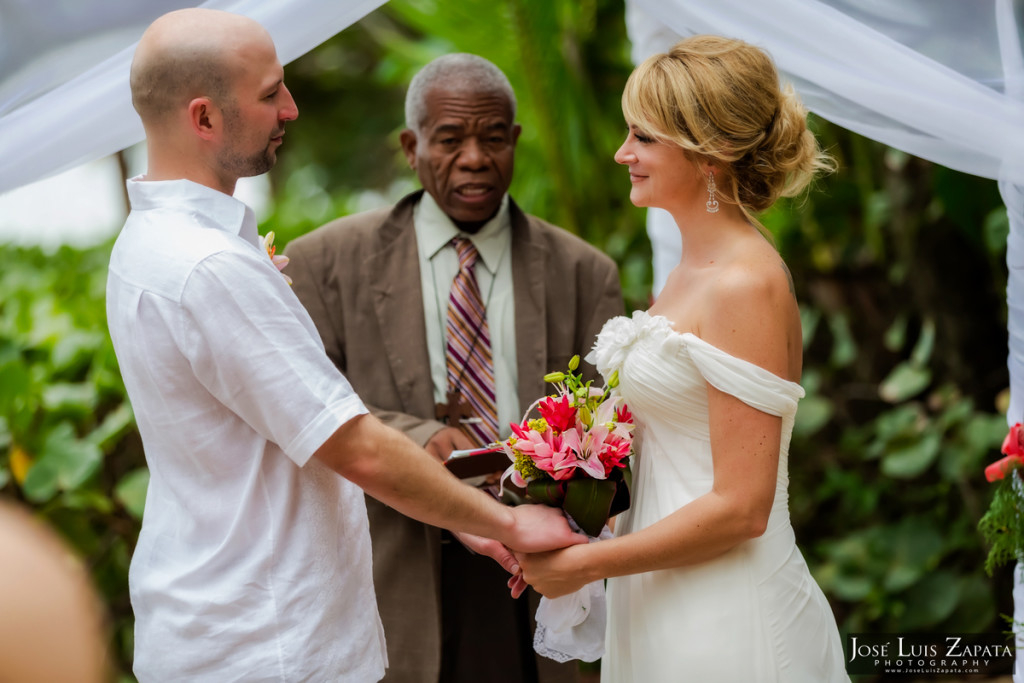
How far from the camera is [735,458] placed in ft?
7.09

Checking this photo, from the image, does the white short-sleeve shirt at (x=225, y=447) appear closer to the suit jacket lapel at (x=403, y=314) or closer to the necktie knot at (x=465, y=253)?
the suit jacket lapel at (x=403, y=314)

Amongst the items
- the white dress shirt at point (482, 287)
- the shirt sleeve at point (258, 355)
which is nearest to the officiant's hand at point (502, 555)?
the white dress shirt at point (482, 287)

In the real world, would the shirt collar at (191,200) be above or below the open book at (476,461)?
above

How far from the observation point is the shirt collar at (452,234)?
3221mm

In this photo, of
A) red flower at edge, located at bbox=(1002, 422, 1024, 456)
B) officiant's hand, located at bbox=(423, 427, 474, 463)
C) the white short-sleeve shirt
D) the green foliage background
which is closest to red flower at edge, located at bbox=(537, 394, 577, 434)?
the white short-sleeve shirt

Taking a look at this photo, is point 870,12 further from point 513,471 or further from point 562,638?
point 562,638

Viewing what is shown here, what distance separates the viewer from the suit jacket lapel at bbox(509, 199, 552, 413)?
3.09 metres

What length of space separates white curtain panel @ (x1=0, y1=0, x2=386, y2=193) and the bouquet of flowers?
1.21m

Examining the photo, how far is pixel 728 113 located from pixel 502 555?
1.20m

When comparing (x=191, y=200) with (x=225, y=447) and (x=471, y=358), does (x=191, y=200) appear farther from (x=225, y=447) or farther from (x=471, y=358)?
(x=471, y=358)

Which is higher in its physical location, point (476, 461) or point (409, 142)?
point (409, 142)

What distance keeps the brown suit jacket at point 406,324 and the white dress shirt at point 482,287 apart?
4 cm

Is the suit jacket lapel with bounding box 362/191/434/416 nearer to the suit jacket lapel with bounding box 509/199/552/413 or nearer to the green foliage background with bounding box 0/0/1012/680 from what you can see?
the suit jacket lapel with bounding box 509/199/552/413

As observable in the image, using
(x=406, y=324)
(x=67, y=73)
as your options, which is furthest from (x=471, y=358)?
(x=67, y=73)
